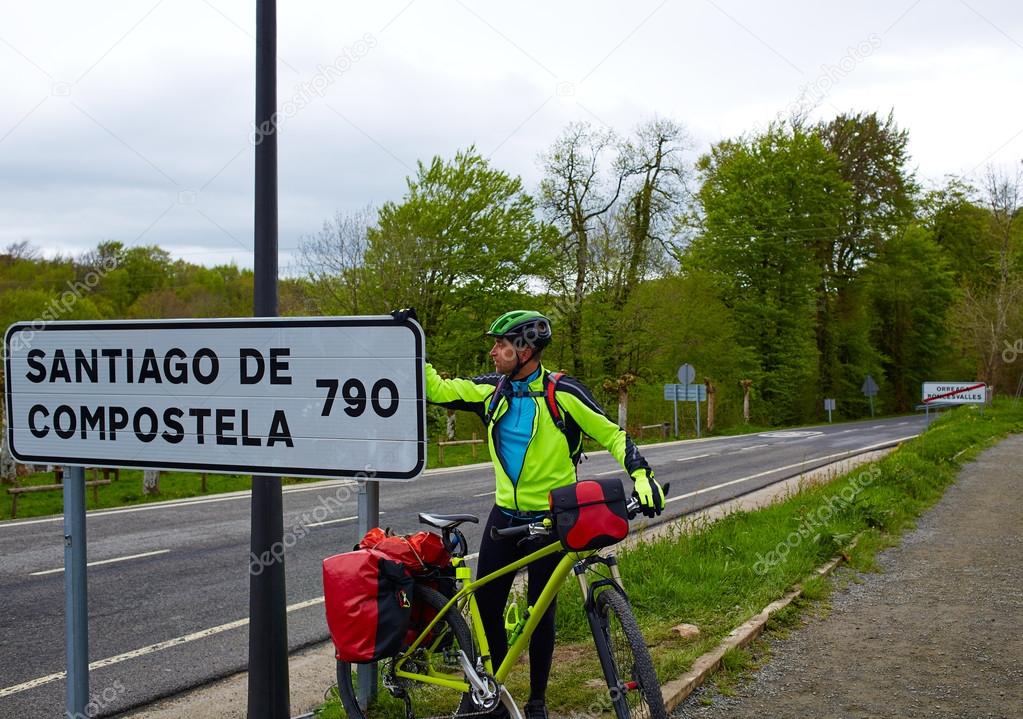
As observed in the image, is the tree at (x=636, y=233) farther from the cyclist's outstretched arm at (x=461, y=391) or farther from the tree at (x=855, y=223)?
the cyclist's outstretched arm at (x=461, y=391)

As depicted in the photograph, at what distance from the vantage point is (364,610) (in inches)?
153

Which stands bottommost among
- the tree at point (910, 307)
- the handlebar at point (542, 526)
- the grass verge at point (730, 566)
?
the grass verge at point (730, 566)

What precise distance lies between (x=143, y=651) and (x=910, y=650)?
193 inches

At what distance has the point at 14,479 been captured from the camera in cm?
1930

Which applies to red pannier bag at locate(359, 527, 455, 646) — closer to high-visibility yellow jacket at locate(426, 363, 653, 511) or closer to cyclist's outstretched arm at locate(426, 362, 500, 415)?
high-visibility yellow jacket at locate(426, 363, 653, 511)

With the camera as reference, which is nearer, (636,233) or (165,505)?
(165,505)

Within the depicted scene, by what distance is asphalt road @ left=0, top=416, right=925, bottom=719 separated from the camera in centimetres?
588

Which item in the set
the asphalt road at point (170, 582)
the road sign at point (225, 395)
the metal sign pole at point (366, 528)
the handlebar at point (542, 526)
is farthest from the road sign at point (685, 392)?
the road sign at point (225, 395)

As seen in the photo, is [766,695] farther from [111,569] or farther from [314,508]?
[314,508]

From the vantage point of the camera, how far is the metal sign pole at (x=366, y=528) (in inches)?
172

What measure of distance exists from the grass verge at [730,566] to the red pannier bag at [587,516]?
3.77ft

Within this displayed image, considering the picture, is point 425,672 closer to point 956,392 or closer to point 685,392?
point 956,392

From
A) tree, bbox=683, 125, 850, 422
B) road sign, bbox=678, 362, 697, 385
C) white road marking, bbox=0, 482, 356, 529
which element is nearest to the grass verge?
white road marking, bbox=0, 482, 356, 529

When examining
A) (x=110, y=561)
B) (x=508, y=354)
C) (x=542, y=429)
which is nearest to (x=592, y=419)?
(x=542, y=429)
